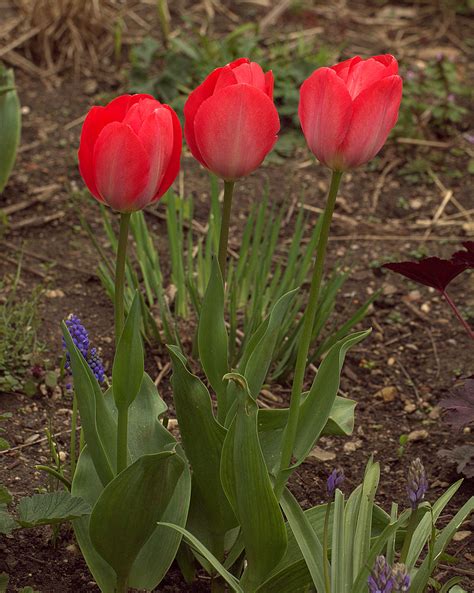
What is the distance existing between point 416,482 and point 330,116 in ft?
1.59

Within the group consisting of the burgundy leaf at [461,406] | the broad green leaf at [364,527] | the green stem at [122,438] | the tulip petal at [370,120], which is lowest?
the burgundy leaf at [461,406]

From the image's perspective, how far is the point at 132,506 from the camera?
4.70 ft

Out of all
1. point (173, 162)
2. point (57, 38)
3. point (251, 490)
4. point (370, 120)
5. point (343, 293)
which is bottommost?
point (343, 293)

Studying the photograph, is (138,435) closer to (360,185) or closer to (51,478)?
(51,478)

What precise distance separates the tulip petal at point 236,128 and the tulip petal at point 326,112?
0.20 feet

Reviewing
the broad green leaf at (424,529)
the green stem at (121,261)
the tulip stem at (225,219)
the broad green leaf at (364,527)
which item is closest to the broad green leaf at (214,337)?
the tulip stem at (225,219)

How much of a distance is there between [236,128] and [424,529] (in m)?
0.71

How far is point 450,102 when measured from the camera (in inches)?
141

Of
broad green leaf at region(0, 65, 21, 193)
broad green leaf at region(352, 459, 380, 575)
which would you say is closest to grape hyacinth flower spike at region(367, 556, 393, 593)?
broad green leaf at region(352, 459, 380, 575)

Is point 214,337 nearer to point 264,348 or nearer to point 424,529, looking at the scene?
point 264,348

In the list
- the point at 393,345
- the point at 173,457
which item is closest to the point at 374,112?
the point at 173,457

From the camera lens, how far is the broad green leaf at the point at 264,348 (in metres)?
1.52

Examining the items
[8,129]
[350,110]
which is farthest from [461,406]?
[8,129]

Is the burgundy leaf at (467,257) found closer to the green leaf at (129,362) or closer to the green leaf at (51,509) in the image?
the green leaf at (129,362)
